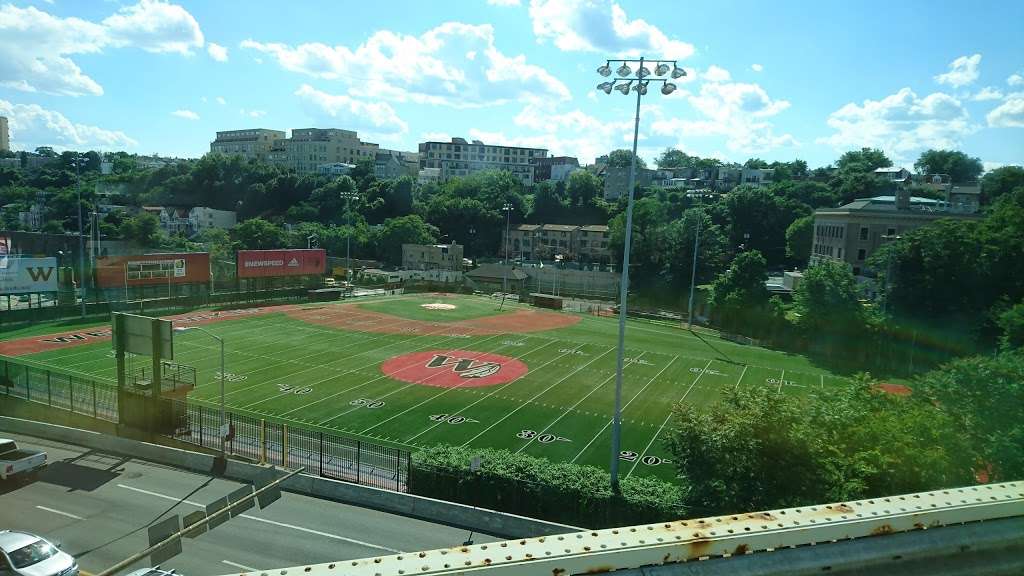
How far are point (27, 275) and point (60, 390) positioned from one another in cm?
2500

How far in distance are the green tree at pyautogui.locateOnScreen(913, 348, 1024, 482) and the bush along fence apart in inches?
307

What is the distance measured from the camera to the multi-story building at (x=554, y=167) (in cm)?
17388

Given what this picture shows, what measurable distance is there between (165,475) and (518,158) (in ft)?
577

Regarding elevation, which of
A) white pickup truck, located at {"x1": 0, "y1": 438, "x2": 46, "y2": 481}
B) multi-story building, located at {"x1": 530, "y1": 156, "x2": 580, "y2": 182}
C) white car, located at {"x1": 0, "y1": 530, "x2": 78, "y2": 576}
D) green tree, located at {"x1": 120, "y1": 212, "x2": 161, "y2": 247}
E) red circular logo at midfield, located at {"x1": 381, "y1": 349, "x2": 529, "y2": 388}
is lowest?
red circular logo at midfield, located at {"x1": 381, "y1": 349, "x2": 529, "y2": 388}

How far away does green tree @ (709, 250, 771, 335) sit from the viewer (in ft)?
184

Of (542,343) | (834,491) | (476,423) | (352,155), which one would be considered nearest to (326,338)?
(542,343)

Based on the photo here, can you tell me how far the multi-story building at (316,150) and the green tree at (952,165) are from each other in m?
130

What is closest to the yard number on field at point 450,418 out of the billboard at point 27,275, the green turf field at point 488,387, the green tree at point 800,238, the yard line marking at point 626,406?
the green turf field at point 488,387

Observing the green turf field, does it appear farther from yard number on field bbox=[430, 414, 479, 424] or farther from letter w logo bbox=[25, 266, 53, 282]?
letter w logo bbox=[25, 266, 53, 282]

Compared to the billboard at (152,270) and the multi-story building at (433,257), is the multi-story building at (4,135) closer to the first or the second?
the multi-story building at (433,257)

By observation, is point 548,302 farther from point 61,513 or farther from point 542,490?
point 61,513

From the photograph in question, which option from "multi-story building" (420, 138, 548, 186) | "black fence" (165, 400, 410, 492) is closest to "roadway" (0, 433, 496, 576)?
"black fence" (165, 400, 410, 492)

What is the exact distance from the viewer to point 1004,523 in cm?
523

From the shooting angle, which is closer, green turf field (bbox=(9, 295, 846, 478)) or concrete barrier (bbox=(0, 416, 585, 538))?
concrete barrier (bbox=(0, 416, 585, 538))
